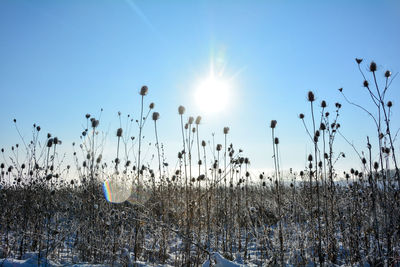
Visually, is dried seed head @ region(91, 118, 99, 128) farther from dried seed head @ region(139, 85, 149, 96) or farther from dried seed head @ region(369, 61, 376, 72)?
dried seed head @ region(369, 61, 376, 72)

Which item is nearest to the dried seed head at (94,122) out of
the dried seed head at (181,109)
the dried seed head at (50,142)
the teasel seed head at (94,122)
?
the teasel seed head at (94,122)

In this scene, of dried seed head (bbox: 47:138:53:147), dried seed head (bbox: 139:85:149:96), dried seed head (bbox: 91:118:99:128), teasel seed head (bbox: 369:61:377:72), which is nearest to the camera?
teasel seed head (bbox: 369:61:377:72)

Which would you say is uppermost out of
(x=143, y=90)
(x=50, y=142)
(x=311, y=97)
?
(x=143, y=90)

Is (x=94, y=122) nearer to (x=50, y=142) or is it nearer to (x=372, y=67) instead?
(x=50, y=142)

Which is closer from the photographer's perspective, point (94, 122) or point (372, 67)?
point (372, 67)

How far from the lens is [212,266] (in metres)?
2.62

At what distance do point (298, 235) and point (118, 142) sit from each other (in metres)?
3.15

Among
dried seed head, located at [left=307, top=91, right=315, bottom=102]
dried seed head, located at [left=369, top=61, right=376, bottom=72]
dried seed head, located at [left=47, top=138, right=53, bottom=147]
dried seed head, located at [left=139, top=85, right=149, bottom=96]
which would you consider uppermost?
dried seed head, located at [left=369, top=61, right=376, bottom=72]

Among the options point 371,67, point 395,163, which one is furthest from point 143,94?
point 395,163

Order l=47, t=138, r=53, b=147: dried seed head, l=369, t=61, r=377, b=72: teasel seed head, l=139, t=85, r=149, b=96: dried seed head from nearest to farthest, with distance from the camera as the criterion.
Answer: l=369, t=61, r=377, b=72: teasel seed head → l=139, t=85, r=149, b=96: dried seed head → l=47, t=138, r=53, b=147: dried seed head

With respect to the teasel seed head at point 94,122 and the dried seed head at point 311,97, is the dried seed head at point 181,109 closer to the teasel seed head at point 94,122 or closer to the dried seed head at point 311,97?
the teasel seed head at point 94,122

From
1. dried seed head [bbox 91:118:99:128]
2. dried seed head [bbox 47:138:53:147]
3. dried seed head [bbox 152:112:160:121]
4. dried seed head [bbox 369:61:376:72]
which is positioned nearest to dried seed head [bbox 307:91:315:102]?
dried seed head [bbox 369:61:376:72]

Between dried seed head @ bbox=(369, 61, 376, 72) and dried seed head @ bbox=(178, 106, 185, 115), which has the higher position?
dried seed head @ bbox=(369, 61, 376, 72)

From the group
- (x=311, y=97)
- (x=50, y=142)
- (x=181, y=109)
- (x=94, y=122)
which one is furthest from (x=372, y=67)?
(x=50, y=142)
